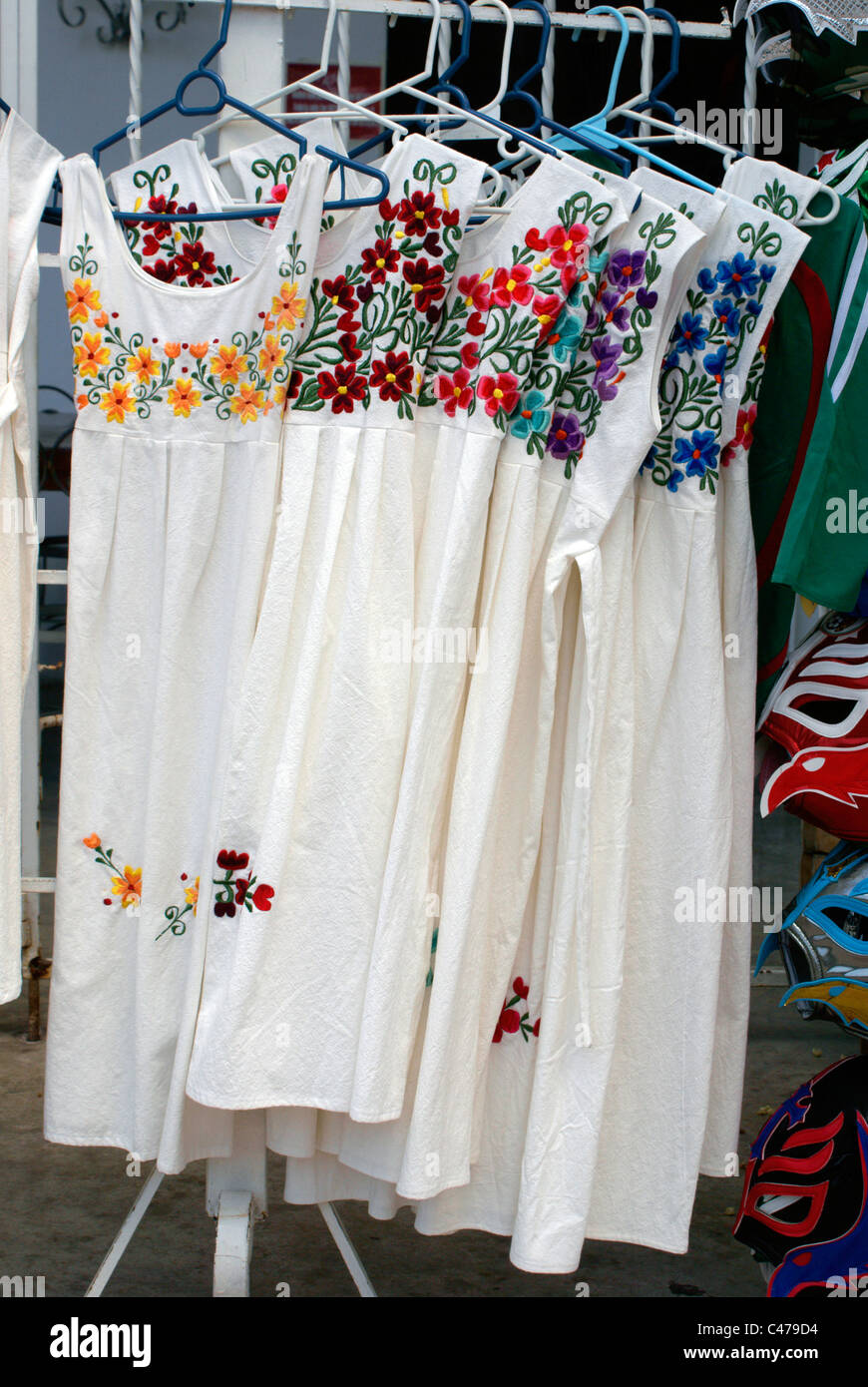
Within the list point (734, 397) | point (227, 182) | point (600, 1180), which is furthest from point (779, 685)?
point (227, 182)

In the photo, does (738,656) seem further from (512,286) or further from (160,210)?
(160,210)

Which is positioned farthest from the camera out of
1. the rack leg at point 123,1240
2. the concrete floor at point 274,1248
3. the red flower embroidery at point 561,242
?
the concrete floor at point 274,1248

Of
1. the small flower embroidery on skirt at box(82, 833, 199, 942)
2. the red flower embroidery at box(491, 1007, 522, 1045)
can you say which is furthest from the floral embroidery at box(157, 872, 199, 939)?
the red flower embroidery at box(491, 1007, 522, 1045)

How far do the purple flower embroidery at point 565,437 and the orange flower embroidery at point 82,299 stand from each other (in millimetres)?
554

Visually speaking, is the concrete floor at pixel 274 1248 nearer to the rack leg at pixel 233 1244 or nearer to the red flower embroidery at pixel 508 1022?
the rack leg at pixel 233 1244

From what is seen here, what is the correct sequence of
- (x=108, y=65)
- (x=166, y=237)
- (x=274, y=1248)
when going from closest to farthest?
1. (x=166, y=237)
2. (x=274, y=1248)
3. (x=108, y=65)

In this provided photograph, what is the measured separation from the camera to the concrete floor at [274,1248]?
2.12 meters

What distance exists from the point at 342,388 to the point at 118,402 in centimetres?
27

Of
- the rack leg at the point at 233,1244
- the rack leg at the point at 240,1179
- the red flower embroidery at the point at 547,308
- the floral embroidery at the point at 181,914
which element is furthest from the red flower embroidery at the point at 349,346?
the rack leg at the point at 233,1244

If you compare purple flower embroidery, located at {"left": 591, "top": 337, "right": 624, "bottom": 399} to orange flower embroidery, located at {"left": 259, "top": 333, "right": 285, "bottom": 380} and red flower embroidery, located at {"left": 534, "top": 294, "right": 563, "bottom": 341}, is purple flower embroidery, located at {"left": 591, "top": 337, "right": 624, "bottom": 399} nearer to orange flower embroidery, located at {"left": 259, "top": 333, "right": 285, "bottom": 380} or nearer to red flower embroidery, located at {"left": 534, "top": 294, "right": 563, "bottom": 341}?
red flower embroidery, located at {"left": 534, "top": 294, "right": 563, "bottom": 341}

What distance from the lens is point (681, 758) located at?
154 centimetres

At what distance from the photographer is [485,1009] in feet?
4.97

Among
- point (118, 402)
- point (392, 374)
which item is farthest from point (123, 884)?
point (392, 374)

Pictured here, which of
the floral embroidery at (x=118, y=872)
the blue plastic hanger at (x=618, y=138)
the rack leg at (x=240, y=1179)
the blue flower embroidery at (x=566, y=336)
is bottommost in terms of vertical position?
the rack leg at (x=240, y=1179)
